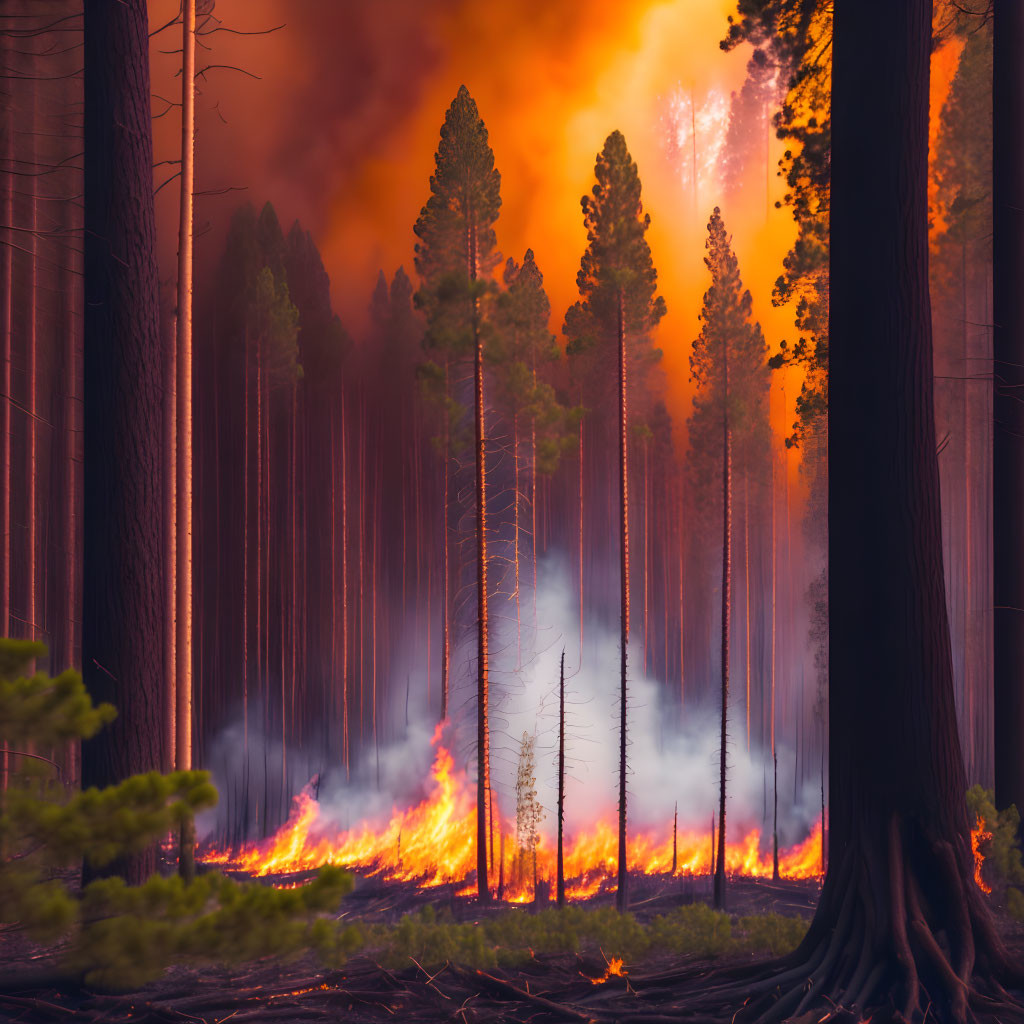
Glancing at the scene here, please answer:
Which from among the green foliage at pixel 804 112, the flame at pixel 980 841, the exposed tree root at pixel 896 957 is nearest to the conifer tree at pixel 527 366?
the green foliage at pixel 804 112

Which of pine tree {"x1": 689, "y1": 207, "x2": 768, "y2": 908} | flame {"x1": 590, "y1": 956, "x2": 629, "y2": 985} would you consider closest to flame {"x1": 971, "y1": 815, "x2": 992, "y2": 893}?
flame {"x1": 590, "y1": 956, "x2": 629, "y2": 985}

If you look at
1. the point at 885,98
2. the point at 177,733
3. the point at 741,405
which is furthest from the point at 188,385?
the point at 741,405

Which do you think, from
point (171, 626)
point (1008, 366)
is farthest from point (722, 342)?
point (171, 626)

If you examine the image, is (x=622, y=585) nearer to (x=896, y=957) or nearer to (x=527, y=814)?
(x=527, y=814)

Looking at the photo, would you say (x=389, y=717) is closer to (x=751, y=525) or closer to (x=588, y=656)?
(x=588, y=656)

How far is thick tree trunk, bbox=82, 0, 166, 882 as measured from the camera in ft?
19.9

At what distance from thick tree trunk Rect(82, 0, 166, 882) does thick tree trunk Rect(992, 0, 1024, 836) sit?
25.0ft

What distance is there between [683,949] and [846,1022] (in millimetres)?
1867

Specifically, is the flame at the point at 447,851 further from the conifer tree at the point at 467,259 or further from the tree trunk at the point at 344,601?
the conifer tree at the point at 467,259

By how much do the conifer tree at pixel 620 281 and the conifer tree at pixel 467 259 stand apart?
2.78 metres

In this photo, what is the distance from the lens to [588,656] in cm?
3011

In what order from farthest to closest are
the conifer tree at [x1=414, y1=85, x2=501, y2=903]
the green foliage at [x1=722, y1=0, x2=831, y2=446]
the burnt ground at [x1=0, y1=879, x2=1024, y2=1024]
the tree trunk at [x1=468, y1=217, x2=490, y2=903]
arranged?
the conifer tree at [x1=414, y1=85, x2=501, y2=903]
the tree trunk at [x1=468, y1=217, x2=490, y2=903]
the green foliage at [x1=722, y1=0, x2=831, y2=446]
the burnt ground at [x1=0, y1=879, x2=1024, y2=1024]

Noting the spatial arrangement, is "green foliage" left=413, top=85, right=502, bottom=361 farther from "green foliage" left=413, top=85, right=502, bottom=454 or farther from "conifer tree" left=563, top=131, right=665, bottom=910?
"conifer tree" left=563, top=131, right=665, bottom=910

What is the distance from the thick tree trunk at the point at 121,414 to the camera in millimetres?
6070
